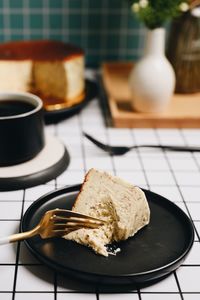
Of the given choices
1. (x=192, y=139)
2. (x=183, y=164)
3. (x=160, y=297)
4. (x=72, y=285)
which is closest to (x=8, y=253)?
(x=72, y=285)

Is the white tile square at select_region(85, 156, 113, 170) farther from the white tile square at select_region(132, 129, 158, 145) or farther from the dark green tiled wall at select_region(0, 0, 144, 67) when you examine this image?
the dark green tiled wall at select_region(0, 0, 144, 67)

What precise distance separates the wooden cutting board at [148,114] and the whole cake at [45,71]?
0.34ft

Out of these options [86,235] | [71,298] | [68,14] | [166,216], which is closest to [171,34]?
[68,14]

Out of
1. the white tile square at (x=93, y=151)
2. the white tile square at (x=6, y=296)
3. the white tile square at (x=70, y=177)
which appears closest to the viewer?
the white tile square at (x=6, y=296)

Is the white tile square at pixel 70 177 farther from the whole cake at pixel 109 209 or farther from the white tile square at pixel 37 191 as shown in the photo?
the whole cake at pixel 109 209

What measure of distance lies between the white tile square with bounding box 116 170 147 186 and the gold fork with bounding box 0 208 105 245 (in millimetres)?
244

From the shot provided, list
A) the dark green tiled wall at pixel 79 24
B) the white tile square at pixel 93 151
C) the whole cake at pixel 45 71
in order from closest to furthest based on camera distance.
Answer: the white tile square at pixel 93 151
the whole cake at pixel 45 71
the dark green tiled wall at pixel 79 24

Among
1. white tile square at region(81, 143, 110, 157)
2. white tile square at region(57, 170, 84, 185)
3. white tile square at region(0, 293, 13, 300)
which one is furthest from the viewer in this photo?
white tile square at region(81, 143, 110, 157)

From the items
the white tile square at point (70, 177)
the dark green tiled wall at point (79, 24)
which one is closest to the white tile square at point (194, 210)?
the white tile square at point (70, 177)

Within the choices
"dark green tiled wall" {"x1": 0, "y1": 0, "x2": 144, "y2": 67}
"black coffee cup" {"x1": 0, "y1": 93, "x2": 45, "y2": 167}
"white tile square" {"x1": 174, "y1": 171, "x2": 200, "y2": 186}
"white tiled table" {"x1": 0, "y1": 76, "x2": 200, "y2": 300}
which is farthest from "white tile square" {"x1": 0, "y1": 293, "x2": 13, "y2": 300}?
"dark green tiled wall" {"x1": 0, "y1": 0, "x2": 144, "y2": 67}

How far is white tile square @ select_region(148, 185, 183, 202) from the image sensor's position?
962 millimetres

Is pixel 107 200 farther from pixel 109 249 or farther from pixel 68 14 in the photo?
pixel 68 14

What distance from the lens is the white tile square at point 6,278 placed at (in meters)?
0.72

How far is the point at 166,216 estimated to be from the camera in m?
0.85
